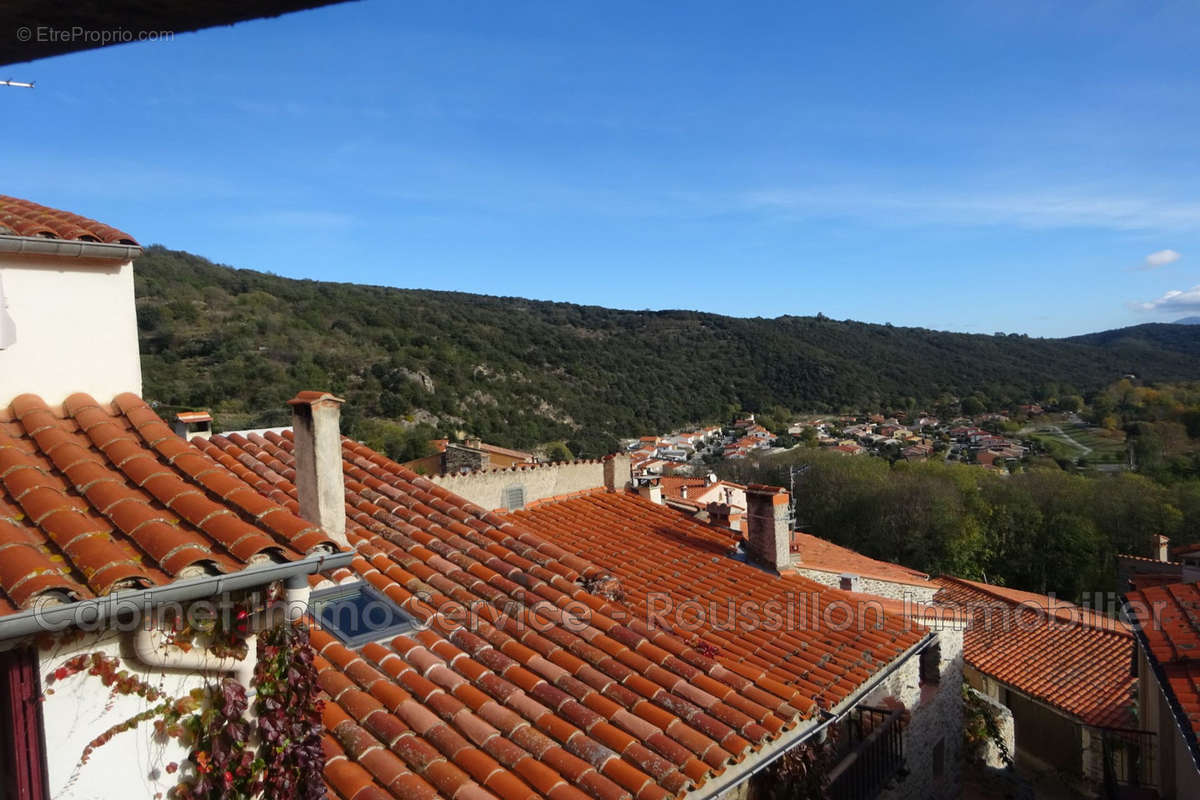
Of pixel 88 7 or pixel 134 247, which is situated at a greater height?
pixel 134 247

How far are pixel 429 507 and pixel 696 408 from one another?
63.1 metres

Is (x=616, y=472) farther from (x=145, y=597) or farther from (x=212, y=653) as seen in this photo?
(x=145, y=597)

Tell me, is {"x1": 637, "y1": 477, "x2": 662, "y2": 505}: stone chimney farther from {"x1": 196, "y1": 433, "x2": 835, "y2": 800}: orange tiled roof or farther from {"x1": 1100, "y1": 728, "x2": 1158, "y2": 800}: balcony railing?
{"x1": 1100, "y1": 728, "x2": 1158, "y2": 800}: balcony railing

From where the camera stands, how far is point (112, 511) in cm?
304

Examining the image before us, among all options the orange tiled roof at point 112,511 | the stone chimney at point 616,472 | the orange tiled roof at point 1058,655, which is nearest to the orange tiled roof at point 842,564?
the orange tiled roof at point 1058,655

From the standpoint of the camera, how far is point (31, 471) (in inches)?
125

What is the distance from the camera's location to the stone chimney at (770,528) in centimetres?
1010

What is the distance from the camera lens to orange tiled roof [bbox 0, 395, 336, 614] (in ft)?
8.62

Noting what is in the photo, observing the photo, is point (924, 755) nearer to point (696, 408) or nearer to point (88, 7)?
point (88, 7)

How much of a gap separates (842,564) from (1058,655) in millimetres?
6120

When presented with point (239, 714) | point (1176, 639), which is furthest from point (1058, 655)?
point (239, 714)

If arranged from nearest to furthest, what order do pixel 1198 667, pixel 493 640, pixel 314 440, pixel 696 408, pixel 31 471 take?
1. pixel 31 471
2. pixel 314 440
3. pixel 493 640
4. pixel 1198 667
5. pixel 696 408

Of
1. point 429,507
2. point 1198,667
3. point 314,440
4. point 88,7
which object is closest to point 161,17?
point 88,7

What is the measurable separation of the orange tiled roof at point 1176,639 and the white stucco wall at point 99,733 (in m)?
6.31
